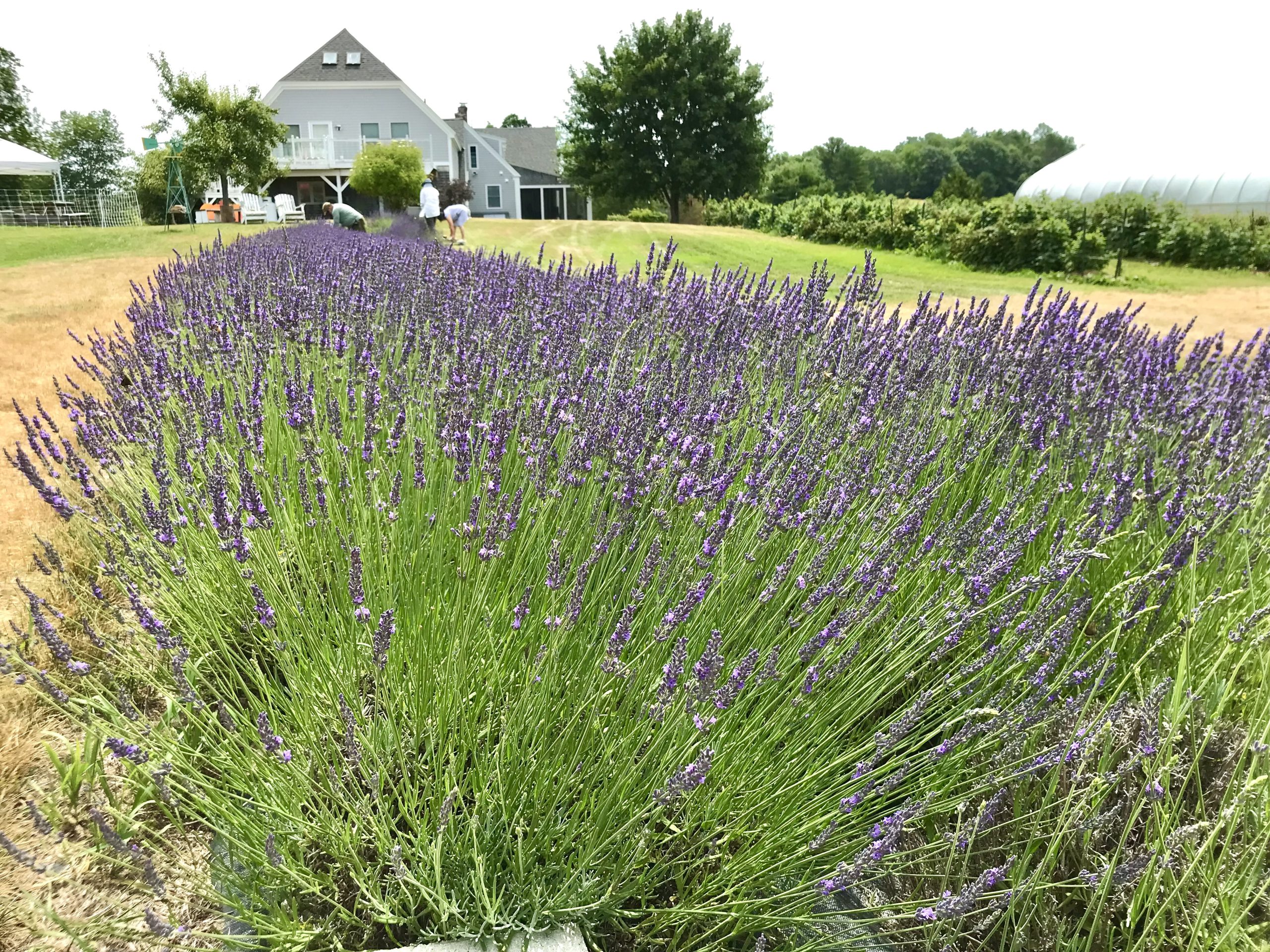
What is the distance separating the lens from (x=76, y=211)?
106 ft

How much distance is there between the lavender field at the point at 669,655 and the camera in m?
1.59

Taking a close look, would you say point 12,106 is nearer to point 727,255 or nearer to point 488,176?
point 488,176

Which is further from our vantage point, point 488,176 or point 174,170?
point 488,176

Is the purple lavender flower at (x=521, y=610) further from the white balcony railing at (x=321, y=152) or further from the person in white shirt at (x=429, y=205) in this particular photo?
the white balcony railing at (x=321, y=152)

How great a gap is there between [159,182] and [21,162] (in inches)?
206

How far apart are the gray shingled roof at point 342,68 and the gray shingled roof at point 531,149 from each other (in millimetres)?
12262

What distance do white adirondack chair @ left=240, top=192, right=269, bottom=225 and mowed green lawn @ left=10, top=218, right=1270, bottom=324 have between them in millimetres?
10881

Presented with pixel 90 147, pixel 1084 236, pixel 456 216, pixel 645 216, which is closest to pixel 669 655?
pixel 456 216

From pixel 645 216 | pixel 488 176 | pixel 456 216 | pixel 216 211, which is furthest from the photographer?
pixel 488 176

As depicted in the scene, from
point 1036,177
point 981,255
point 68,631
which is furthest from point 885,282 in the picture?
point 1036,177

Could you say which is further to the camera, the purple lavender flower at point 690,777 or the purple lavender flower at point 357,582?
the purple lavender flower at point 357,582

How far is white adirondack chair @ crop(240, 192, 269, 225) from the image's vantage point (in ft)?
107

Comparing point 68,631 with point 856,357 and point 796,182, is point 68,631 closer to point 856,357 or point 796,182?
point 856,357

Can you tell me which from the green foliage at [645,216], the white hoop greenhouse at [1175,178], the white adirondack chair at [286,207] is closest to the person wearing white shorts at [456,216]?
the white adirondack chair at [286,207]
